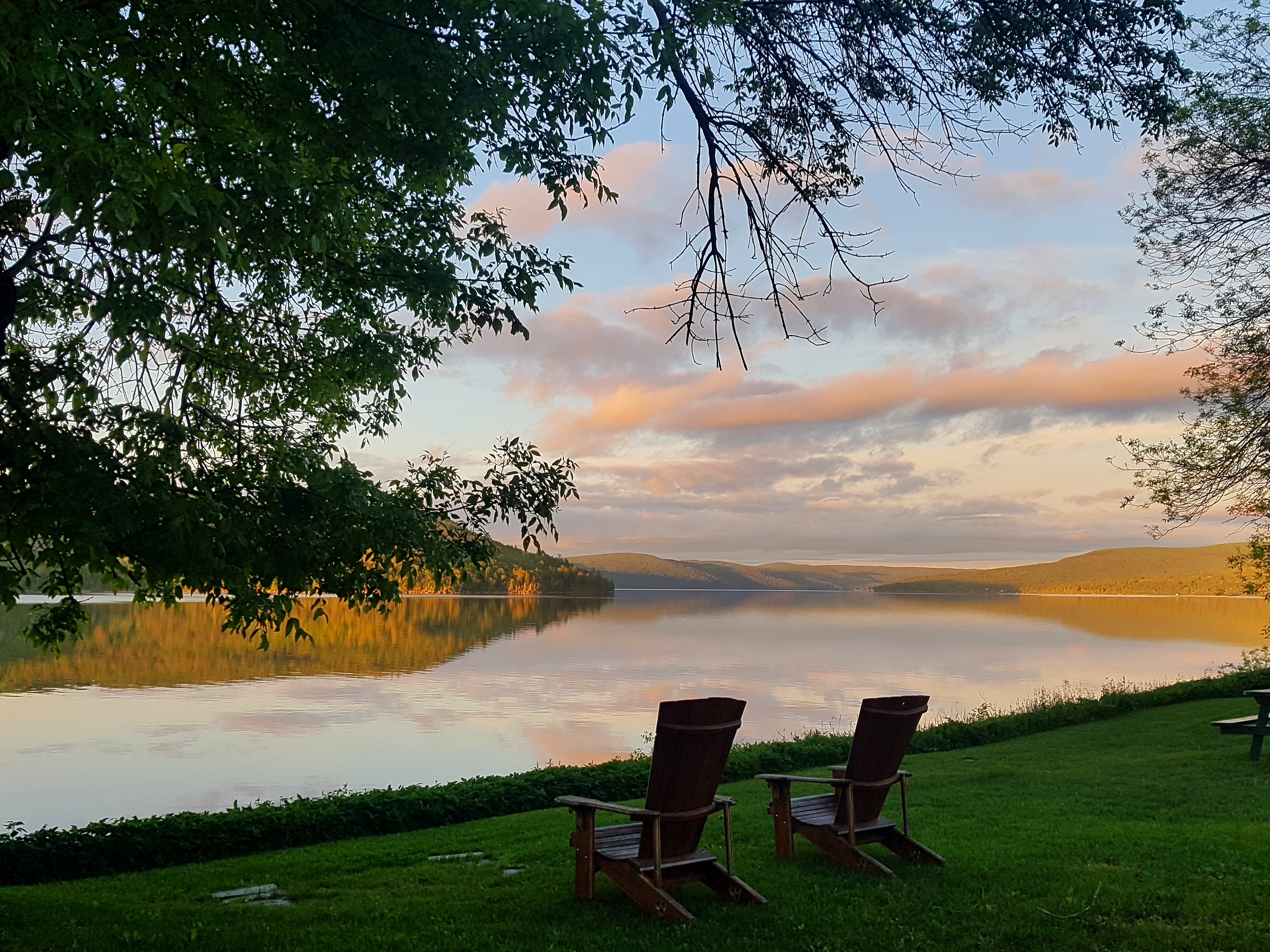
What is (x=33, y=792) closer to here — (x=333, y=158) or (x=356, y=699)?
(x=356, y=699)

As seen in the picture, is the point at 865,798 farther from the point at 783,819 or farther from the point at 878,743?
the point at 783,819

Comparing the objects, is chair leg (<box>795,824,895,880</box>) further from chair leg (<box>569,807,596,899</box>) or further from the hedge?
the hedge

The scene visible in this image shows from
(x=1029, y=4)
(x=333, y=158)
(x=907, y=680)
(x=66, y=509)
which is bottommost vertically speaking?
(x=907, y=680)

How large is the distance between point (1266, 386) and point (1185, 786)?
1095 centimetres

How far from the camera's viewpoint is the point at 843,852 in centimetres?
662

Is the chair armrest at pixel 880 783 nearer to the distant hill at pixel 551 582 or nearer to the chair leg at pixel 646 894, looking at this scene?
the chair leg at pixel 646 894

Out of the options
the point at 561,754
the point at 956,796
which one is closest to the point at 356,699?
the point at 561,754

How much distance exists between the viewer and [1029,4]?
592cm

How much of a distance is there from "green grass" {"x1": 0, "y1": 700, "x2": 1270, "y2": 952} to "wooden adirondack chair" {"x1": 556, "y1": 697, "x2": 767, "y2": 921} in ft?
0.48

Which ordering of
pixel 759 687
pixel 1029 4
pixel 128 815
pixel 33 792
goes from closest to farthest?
pixel 1029 4 < pixel 128 815 < pixel 33 792 < pixel 759 687

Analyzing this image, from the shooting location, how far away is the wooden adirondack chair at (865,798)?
663 centimetres

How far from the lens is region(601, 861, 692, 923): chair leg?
5.46m

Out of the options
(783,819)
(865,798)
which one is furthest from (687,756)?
(865,798)

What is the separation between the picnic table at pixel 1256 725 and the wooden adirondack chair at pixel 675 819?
9016mm
